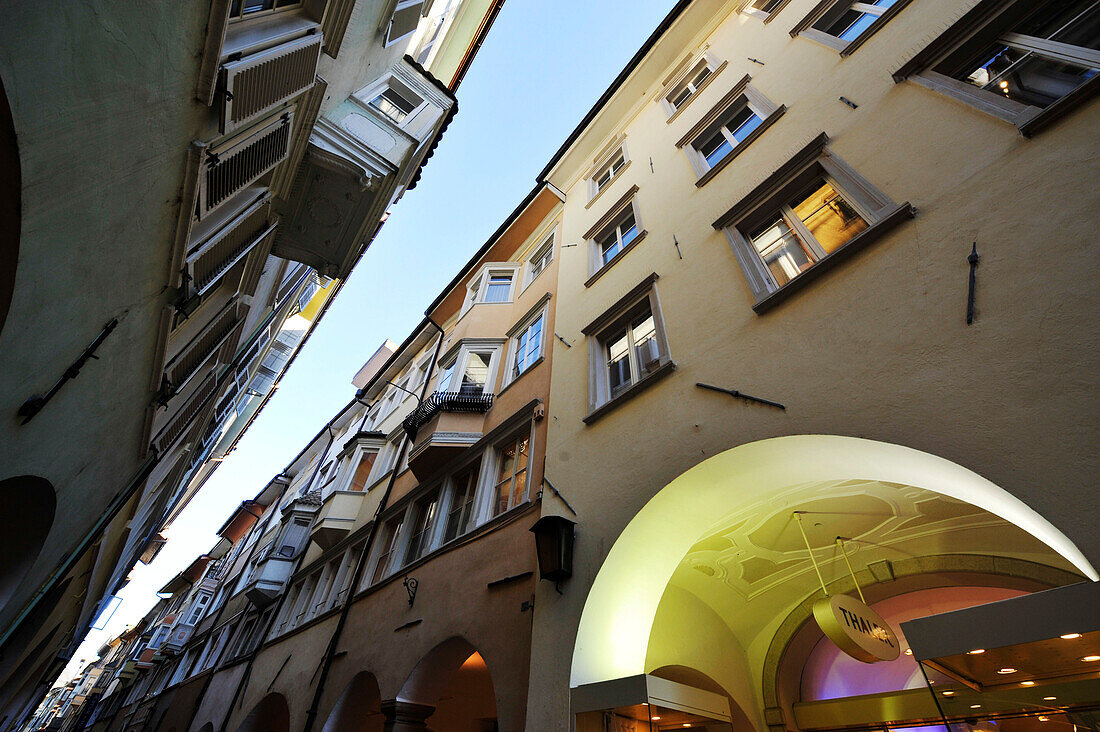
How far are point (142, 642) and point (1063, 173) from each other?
45256 mm

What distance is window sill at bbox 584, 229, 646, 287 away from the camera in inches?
337

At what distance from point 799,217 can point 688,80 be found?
7.17 meters

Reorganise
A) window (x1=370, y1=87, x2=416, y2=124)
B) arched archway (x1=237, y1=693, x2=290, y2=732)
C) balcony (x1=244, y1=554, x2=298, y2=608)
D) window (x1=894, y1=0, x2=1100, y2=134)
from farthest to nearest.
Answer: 1. balcony (x1=244, y1=554, x2=298, y2=608)
2. arched archway (x1=237, y1=693, x2=290, y2=732)
3. window (x1=370, y1=87, x2=416, y2=124)
4. window (x1=894, y1=0, x2=1100, y2=134)

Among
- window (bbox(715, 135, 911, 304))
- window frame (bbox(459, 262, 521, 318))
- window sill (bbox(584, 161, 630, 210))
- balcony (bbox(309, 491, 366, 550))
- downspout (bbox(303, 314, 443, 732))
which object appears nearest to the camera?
window (bbox(715, 135, 911, 304))

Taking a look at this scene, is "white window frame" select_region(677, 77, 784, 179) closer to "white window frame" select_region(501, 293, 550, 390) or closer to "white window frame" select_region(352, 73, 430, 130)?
"white window frame" select_region(501, 293, 550, 390)

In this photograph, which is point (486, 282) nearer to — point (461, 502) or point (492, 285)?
point (492, 285)

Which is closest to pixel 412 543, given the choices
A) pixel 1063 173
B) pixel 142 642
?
pixel 1063 173

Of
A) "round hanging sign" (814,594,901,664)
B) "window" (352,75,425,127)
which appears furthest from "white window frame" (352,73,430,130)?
"round hanging sign" (814,594,901,664)

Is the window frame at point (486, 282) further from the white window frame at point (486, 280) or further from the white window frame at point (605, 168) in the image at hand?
the white window frame at point (605, 168)

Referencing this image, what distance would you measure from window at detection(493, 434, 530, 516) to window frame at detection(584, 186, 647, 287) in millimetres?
3438

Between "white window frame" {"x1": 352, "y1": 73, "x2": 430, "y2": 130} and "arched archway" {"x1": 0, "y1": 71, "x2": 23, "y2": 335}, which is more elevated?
"white window frame" {"x1": 352, "y1": 73, "x2": 430, "y2": 130}

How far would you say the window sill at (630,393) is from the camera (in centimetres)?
600

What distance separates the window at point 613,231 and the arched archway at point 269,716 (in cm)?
1282

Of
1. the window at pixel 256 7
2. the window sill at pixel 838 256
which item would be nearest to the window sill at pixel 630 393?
the window sill at pixel 838 256
